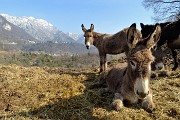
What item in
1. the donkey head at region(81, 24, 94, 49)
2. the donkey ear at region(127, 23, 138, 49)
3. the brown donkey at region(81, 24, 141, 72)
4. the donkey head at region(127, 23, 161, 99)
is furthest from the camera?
the donkey head at region(81, 24, 94, 49)

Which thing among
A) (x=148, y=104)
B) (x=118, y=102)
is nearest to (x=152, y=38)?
(x=148, y=104)

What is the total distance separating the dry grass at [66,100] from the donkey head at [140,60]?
4.73ft

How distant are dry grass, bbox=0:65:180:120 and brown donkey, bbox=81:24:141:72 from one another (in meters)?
4.45

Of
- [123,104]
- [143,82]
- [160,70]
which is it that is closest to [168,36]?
[160,70]

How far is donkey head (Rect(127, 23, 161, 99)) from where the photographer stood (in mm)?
6918

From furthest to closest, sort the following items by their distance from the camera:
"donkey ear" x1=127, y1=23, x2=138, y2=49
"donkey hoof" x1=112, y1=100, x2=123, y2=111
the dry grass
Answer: the dry grass
"donkey hoof" x1=112, y1=100, x2=123, y2=111
"donkey ear" x1=127, y1=23, x2=138, y2=49

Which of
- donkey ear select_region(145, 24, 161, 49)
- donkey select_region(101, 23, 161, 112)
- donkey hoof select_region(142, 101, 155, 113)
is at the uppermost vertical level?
donkey ear select_region(145, 24, 161, 49)

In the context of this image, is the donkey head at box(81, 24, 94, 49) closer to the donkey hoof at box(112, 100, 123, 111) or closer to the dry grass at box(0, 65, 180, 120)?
the dry grass at box(0, 65, 180, 120)

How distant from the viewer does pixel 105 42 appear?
727 inches

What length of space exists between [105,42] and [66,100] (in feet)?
30.4

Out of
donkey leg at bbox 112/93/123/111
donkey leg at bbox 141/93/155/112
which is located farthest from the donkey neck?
donkey leg at bbox 141/93/155/112

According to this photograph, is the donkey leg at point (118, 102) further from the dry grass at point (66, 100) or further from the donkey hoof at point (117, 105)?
the dry grass at point (66, 100)

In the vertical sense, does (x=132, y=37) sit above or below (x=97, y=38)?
below

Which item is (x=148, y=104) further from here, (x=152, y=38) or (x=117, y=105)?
(x=152, y=38)
